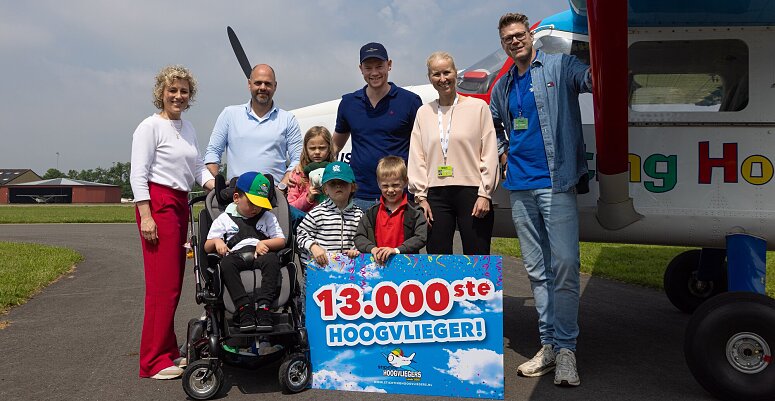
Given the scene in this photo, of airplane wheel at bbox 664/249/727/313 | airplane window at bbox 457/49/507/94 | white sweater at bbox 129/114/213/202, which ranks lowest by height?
airplane wheel at bbox 664/249/727/313

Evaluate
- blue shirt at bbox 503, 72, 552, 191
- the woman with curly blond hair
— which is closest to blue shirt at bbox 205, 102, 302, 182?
the woman with curly blond hair

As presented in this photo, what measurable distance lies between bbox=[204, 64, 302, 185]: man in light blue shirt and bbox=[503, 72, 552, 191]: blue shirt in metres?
1.68

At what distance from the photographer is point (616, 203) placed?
4.01 meters

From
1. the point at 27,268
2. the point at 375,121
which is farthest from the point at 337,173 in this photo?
the point at 27,268

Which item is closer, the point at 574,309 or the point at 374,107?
the point at 574,309

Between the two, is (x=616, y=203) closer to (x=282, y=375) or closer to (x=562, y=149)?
(x=562, y=149)

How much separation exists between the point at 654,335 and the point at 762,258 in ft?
5.07

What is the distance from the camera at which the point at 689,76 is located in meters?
4.34

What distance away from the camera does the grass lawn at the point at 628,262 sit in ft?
28.2

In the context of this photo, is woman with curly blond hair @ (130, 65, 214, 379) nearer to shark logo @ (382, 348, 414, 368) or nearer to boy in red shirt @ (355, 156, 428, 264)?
boy in red shirt @ (355, 156, 428, 264)

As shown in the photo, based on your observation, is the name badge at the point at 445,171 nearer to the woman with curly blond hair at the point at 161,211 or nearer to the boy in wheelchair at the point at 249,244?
the boy in wheelchair at the point at 249,244

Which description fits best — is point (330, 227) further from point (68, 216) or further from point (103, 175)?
point (103, 175)

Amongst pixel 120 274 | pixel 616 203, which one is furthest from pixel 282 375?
pixel 120 274

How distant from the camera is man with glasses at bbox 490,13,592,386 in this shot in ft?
12.0
